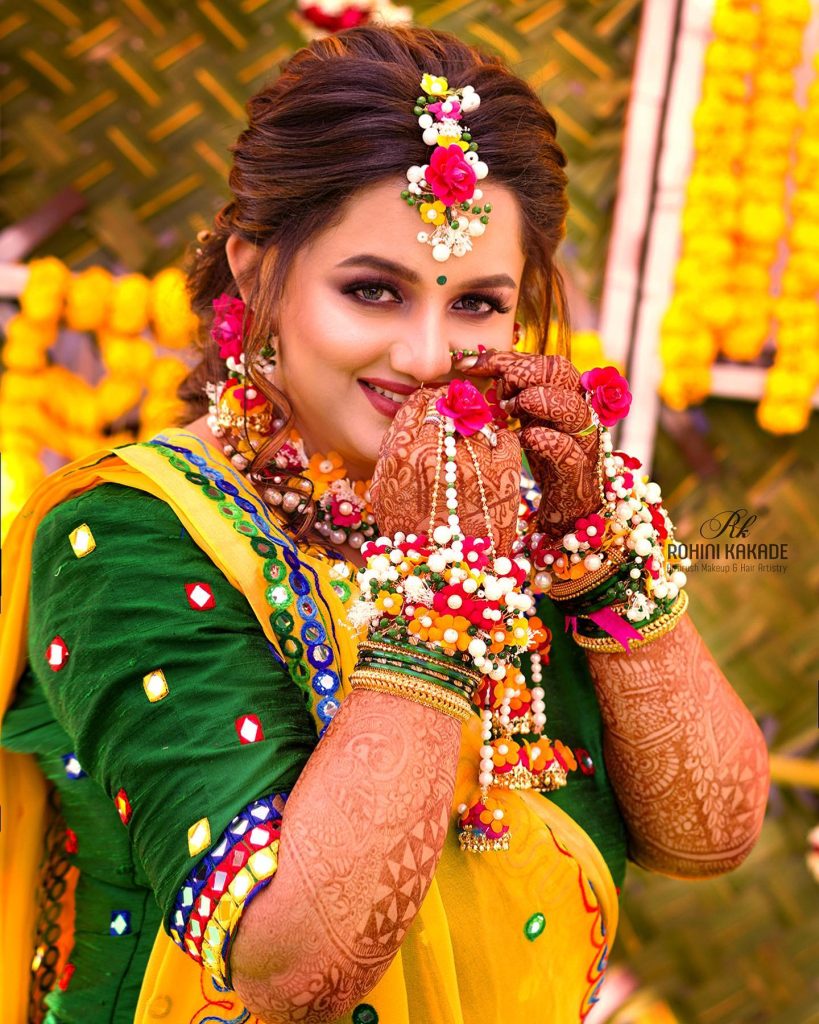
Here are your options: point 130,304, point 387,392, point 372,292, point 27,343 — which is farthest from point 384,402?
point 27,343

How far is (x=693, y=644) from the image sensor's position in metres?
1.52

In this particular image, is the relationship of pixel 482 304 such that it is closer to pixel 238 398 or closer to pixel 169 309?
pixel 238 398

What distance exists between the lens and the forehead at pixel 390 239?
4.49 ft

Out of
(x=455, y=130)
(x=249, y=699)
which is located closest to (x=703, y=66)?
(x=455, y=130)

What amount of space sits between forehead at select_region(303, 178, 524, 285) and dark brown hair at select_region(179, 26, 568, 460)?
1cm

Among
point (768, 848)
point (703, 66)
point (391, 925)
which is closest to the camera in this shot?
point (391, 925)

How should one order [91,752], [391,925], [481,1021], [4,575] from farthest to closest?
[4,575]
[481,1021]
[91,752]
[391,925]

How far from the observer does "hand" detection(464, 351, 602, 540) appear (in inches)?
52.1

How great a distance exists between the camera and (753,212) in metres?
2.76

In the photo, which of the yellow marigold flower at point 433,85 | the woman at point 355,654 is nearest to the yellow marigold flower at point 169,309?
the woman at point 355,654

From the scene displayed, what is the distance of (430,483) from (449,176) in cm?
39

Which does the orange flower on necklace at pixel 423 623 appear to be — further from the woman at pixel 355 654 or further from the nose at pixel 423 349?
the nose at pixel 423 349

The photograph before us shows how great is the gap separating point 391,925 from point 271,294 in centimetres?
78

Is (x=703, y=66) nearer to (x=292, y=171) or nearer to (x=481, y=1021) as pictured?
(x=292, y=171)
